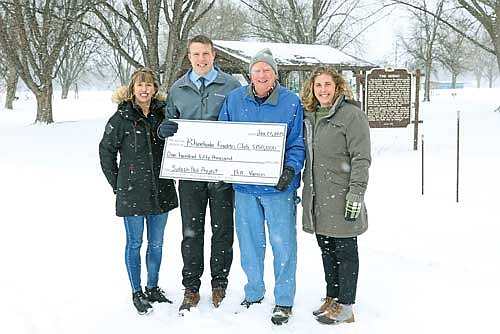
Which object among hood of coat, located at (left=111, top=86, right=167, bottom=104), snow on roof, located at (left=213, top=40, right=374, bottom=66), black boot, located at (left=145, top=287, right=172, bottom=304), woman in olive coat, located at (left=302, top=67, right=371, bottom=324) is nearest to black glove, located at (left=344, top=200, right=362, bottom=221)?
woman in olive coat, located at (left=302, top=67, right=371, bottom=324)

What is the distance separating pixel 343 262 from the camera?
170 inches

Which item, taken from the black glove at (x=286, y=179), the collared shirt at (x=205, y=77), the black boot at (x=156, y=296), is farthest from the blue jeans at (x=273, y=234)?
the collared shirt at (x=205, y=77)

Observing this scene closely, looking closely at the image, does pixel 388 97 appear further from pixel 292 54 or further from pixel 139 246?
pixel 139 246

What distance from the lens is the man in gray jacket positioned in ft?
14.8

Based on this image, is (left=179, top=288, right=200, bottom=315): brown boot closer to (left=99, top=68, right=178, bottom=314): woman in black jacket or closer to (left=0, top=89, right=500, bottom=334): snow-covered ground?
(left=0, top=89, right=500, bottom=334): snow-covered ground

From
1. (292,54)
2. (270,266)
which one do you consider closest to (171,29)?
(292,54)

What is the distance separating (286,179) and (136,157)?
1.28 m

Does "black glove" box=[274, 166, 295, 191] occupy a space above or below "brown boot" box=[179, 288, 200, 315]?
above

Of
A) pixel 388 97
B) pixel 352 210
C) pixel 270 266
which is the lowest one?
pixel 270 266

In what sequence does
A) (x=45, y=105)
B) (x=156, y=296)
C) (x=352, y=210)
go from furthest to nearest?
(x=45, y=105) → (x=156, y=296) → (x=352, y=210)

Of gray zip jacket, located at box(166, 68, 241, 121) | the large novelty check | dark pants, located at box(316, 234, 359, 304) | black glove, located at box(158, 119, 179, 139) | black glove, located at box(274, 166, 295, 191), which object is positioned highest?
gray zip jacket, located at box(166, 68, 241, 121)

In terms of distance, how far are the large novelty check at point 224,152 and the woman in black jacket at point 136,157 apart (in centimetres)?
15

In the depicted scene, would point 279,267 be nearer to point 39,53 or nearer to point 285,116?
point 285,116

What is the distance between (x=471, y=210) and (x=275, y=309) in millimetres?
4462
